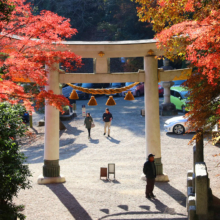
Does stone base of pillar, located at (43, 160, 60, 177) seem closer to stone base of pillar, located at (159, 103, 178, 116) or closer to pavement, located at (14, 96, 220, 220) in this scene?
pavement, located at (14, 96, 220, 220)

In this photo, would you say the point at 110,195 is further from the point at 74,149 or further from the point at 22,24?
the point at 74,149

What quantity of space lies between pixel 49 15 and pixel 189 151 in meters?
9.68

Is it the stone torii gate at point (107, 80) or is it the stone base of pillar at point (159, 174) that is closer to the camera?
the stone torii gate at point (107, 80)

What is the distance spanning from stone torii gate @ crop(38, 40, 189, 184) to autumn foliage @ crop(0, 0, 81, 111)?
125 centimetres

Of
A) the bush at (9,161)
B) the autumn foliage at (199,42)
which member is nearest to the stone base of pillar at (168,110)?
the autumn foliage at (199,42)

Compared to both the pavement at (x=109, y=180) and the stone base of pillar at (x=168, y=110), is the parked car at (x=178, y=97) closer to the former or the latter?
the stone base of pillar at (x=168, y=110)

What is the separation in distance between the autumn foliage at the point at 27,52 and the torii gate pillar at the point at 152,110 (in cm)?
272

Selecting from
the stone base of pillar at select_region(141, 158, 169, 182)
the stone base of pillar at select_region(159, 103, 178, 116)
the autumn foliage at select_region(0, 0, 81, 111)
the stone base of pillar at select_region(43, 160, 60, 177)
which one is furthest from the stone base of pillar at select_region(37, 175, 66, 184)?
the stone base of pillar at select_region(159, 103, 178, 116)

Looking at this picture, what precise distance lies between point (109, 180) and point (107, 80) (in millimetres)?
3481

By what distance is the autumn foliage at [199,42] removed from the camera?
25.5ft

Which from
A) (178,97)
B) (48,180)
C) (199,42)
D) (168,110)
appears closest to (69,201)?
(48,180)

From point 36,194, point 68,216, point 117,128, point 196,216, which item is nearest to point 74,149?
point 117,128

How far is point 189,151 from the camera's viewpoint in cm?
1678

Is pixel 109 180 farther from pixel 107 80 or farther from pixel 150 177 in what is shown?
pixel 107 80
